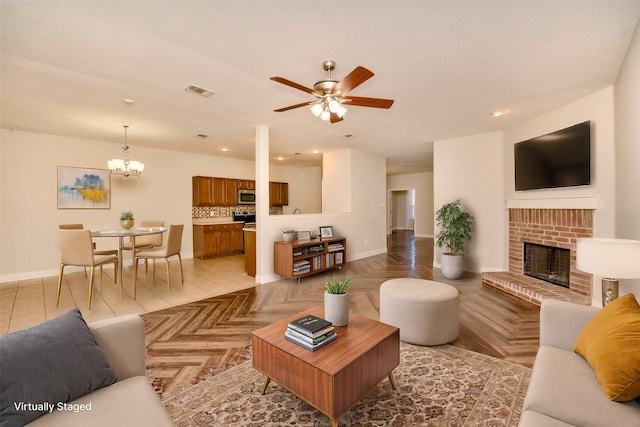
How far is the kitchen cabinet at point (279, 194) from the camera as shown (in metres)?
8.34

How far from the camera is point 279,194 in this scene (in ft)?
28.0

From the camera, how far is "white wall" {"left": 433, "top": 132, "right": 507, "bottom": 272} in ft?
16.3

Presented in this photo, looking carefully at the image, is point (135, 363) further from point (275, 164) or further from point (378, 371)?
point (275, 164)

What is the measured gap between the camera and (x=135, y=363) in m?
1.43

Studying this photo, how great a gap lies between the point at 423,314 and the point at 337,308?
0.93 meters

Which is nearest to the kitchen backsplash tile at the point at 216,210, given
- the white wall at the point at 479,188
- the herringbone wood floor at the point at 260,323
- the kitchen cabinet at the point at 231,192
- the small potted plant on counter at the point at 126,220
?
the kitchen cabinet at the point at 231,192

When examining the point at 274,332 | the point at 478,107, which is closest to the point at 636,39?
the point at 478,107

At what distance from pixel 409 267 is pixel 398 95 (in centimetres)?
344

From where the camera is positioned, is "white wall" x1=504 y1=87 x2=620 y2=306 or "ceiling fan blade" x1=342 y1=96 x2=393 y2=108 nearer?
"ceiling fan blade" x1=342 y1=96 x2=393 y2=108

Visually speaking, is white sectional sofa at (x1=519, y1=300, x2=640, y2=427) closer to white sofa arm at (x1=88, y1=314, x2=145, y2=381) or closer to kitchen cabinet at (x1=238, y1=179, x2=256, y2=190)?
white sofa arm at (x1=88, y1=314, x2=145, y2=381)

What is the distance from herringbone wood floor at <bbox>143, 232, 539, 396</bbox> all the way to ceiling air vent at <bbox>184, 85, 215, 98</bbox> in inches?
98.5

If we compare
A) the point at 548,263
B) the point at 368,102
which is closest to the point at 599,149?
the point at 548,263

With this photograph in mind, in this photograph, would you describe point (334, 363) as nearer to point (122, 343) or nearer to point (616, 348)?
point (122, 343)

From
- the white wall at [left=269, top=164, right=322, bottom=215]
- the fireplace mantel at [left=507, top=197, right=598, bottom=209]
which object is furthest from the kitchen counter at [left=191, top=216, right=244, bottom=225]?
the fireplace mantel at [left=507, top=197, right=598, bottom=209]
